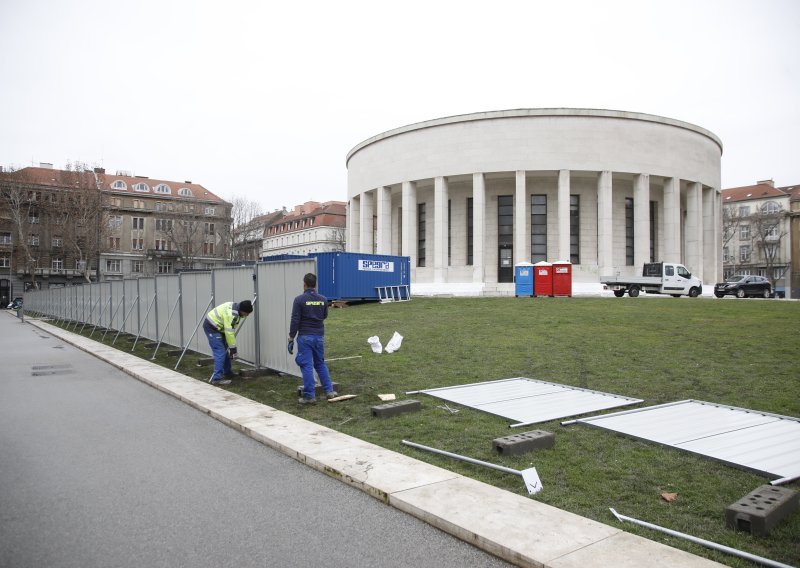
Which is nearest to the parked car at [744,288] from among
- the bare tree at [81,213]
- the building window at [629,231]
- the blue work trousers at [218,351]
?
the building window at [629,231]

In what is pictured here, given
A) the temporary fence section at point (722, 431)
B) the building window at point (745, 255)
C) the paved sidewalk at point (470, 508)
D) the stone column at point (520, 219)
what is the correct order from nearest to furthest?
the paved sidewalk at point (470, 508)
the temporary fence section at point (722, 431)
the stone column at point (520, 219)
the building window at point (745, 255)

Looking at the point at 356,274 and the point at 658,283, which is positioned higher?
the point at 356,274

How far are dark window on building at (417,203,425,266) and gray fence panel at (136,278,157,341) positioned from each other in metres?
30.7

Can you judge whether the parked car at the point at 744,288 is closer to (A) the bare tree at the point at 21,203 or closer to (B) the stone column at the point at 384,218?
(B) the stone column at the point at 384,218

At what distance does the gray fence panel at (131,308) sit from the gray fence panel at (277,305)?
1086cm

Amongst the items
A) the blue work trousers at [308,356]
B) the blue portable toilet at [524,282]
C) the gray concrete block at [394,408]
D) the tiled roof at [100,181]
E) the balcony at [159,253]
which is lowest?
the gray concrete block at [394,408]

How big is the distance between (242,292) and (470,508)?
8.86 meters

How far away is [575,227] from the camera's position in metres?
45.1

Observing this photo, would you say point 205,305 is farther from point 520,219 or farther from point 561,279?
point 520,219

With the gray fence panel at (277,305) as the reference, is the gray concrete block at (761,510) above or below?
below

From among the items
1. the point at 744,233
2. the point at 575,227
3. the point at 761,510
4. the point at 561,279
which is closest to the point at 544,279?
the point at 561,279

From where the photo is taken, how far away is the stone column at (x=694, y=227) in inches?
1818

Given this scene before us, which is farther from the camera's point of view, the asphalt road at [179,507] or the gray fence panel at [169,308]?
the gray fence panel at [169,308]

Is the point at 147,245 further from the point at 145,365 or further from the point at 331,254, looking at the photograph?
the point at 145,365
